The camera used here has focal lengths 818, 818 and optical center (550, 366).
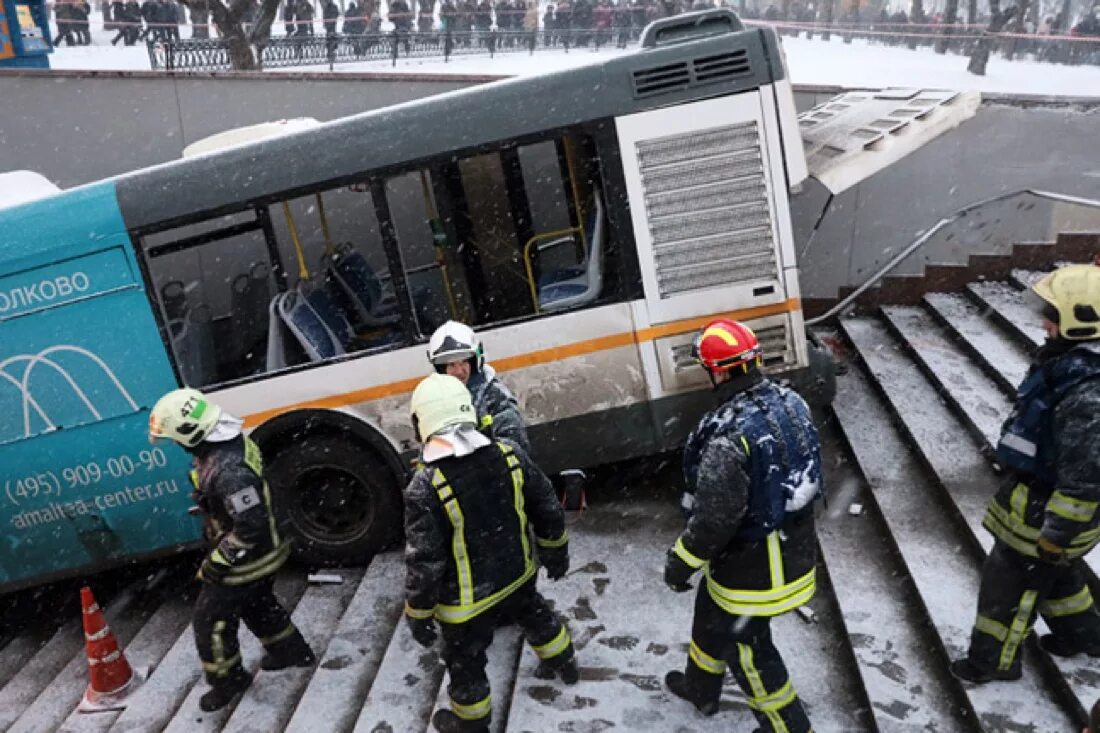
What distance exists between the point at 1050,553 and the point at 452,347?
2638 millimetres

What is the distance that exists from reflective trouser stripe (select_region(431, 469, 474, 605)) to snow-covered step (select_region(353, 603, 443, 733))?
38.4 inches

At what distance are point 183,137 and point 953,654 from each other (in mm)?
9204

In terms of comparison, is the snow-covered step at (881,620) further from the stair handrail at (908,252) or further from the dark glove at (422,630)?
the stair handrail at (908,252)

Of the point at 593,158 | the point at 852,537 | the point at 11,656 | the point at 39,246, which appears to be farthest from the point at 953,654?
the point at 11,656

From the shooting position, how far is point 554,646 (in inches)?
148

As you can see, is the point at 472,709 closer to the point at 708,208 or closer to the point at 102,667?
the point at 102,667

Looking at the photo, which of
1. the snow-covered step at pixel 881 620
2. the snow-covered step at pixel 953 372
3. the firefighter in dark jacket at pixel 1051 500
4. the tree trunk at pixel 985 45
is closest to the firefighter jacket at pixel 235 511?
the snow-covered step at pixel 881 620

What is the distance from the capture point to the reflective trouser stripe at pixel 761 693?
321 centimetres

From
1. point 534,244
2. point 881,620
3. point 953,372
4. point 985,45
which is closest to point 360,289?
point 534,244

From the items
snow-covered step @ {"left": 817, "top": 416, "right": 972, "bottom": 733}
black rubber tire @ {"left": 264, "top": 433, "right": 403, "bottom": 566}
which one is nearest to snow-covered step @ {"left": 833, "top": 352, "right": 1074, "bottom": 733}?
snow-covered step @ {"left": 817, "top": 416, "right": 972, "bottom": 733}

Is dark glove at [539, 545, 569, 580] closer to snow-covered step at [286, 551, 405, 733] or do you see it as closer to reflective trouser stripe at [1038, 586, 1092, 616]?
snow-covered step at [286, 551, 405, 733]

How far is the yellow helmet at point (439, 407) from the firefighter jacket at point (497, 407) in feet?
1.88

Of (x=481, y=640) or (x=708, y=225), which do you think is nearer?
(x=481, y=640)

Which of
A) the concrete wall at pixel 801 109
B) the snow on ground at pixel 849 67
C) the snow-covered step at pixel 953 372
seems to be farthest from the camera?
the snow on ground at pixel 849 67
